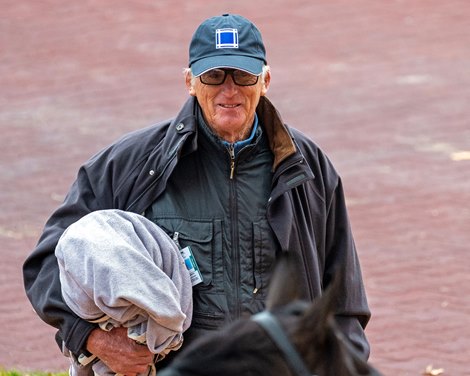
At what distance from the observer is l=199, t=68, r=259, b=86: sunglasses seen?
166 inches

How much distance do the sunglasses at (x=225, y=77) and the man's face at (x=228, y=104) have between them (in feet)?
0.04

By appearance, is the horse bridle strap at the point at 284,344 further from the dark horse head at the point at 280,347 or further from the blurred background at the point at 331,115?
the blurred background at the point at 331,115

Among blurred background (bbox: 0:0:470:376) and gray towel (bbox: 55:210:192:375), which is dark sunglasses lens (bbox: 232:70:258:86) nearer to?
gray towel (bbox: 55:210:192:375)

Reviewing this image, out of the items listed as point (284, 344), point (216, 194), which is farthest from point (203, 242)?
point (284, 344)

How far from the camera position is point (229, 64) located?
4.14m

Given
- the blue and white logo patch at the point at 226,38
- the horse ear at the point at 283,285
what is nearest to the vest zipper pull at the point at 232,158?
the blue and white logo patch at the point at 226,38

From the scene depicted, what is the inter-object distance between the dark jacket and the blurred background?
289 centimetres

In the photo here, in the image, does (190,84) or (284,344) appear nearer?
(284,344)

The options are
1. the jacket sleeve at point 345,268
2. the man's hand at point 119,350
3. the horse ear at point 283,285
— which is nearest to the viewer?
the horse ear at point 283,285

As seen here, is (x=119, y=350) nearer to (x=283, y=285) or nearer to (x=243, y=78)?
(x=243, y=78)

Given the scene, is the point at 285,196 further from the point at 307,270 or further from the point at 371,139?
the point at 371,139

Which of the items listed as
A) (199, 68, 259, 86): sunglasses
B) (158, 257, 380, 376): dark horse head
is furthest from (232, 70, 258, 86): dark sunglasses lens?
(158, 257, 380, 376): dark horse head

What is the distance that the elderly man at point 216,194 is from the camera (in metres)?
4.13

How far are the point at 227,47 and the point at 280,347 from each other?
1908 millimetres
